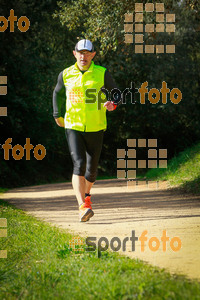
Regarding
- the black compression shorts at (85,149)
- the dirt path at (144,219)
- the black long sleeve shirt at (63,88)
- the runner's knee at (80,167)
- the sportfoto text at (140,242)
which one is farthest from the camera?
the sportfoto text at (140,242)

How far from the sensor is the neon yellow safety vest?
5426mm

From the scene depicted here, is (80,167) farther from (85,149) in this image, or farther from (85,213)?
(85,213)

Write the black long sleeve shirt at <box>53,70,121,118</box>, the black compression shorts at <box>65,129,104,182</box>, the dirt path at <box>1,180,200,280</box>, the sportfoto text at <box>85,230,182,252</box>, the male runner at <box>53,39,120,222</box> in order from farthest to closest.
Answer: the sportfoto text at <box>85,230,182,252</box>, the dirt path at <box>1,180,200,280</box>, the black compression shorts at <box>65,129,104,182</box>, the black long sleeve shirt at <box>53,70,121,118</box>, the male runner at <box>53,39,120,222</box>

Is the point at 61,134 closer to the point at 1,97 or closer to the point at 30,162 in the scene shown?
the point at 30,162

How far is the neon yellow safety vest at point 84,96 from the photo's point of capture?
5.43 metres

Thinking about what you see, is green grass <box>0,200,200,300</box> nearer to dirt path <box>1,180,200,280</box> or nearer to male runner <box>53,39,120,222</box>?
dirt path <box>1,180,200,280</box>

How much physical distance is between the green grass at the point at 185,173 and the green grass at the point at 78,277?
811cm

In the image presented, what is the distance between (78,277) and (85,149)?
1.44 m

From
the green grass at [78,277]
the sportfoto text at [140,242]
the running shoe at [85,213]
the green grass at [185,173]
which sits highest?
the running shoe at [85,213]

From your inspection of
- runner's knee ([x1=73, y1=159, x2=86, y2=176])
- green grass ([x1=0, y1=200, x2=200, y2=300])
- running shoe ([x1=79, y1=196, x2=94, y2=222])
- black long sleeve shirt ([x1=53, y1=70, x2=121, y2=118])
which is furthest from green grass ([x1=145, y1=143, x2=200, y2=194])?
black long sleeve shirt ([x1=53, y1=70, x2=121, y2=118])

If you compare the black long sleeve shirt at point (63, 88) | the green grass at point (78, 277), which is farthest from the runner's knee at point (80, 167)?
the green grass at point (78, 277)

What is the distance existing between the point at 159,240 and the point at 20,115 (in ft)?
58.2

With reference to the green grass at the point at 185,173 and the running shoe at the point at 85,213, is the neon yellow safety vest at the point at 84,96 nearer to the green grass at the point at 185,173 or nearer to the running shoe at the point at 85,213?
the running shoe at the point at 85,213

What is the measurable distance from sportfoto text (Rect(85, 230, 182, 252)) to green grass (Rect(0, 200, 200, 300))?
0.34 meters
